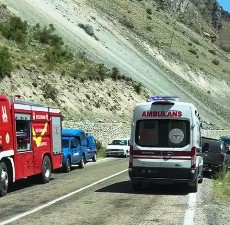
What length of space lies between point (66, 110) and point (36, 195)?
96.6 feet

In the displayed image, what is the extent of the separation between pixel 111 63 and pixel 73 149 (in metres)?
34.1

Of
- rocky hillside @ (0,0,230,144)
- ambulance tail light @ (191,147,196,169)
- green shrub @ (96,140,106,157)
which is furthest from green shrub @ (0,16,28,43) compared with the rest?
ambulance tail light @ (191,147,196,169)

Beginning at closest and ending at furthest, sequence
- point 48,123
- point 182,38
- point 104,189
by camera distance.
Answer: point 104,189, point 48,123, point 182,38

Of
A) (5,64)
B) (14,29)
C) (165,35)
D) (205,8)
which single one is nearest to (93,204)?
(5,64)

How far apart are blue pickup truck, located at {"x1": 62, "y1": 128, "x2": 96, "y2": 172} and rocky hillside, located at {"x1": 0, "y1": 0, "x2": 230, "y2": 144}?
12.2 m

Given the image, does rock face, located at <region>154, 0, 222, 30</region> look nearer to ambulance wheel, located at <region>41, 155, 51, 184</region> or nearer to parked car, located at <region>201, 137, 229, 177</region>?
parked car, located at <region>201, 137, 229, 177</region>

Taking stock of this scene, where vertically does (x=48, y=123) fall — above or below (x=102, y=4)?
below

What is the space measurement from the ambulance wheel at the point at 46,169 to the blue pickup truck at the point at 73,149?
4.84 metres

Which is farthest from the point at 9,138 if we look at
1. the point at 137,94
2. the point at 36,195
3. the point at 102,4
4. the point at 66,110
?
the point at 102,4

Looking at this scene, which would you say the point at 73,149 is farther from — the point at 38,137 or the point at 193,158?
the point at 193,158

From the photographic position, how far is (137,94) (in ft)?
185

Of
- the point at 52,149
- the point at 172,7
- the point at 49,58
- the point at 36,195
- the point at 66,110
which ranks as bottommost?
the point at 36,195

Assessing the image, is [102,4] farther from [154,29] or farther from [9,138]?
[9,138]

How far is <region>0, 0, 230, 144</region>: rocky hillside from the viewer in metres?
45.4
